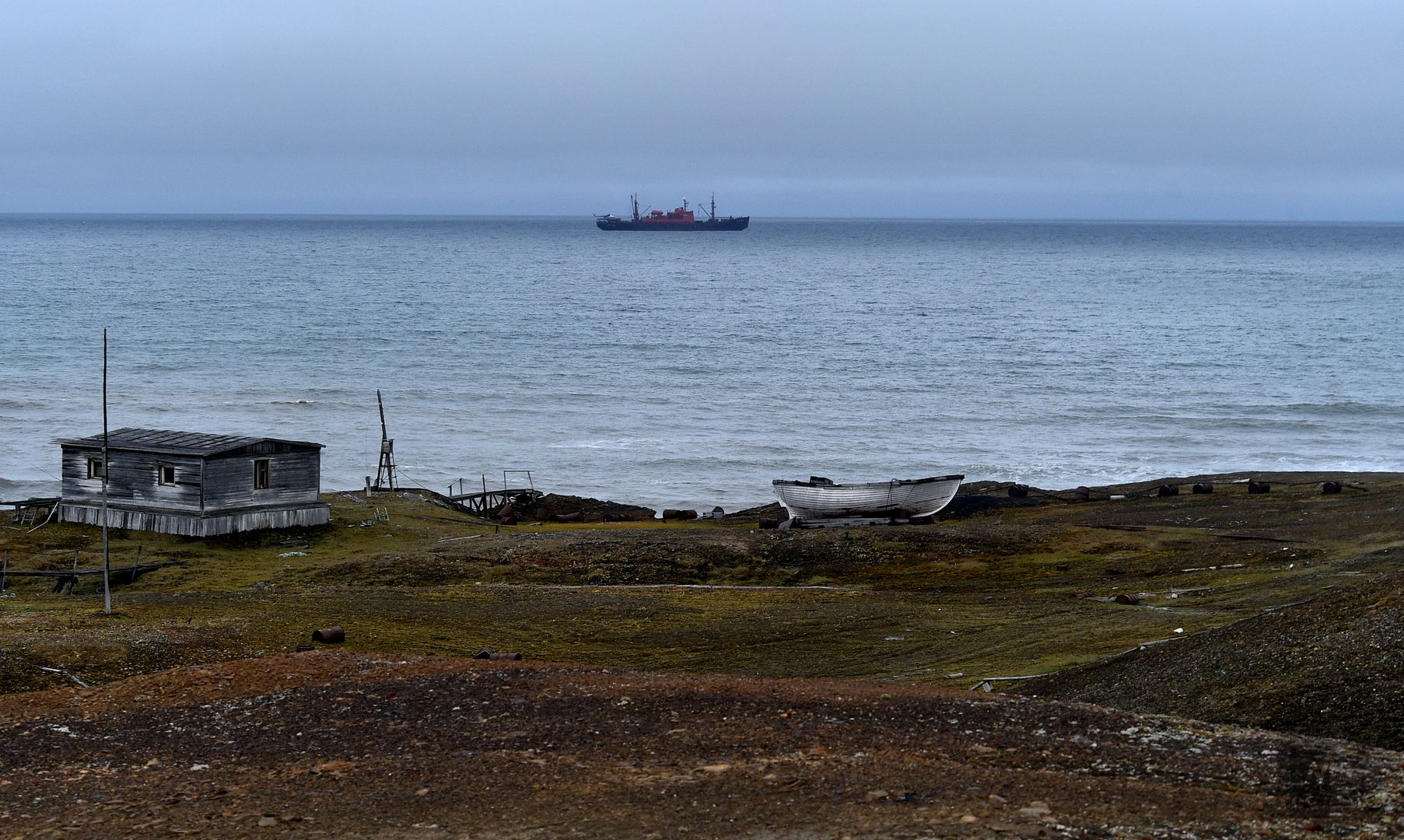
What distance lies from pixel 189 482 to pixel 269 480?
215 cm

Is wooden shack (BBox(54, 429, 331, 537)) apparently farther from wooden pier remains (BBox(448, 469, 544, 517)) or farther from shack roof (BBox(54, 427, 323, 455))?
wooden pier remains (BBox(448, 469, 544, 517))

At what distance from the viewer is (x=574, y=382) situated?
80375 mm

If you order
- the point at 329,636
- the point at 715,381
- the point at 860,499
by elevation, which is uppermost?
the point at 329,636

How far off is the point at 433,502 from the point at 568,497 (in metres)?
4.41

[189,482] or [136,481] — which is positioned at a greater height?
[189,482]

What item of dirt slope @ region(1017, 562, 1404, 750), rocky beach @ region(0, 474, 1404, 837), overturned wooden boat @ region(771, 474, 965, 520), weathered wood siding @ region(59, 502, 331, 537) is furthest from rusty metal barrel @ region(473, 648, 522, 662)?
overturned wooden boat @ region(771, 474, 965, 520)

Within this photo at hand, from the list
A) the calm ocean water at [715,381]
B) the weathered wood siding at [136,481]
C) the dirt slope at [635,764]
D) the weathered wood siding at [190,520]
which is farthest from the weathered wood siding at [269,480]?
the dirt slope at [635,764]

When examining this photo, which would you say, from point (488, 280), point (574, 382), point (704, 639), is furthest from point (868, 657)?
point (488, 280)

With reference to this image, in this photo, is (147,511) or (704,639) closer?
(704,639)

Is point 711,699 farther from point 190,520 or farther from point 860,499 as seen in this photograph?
point 860,499

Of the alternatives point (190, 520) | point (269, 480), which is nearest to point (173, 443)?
point (190, 520)

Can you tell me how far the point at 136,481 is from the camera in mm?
34812

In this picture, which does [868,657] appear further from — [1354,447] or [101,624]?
[1354,447]

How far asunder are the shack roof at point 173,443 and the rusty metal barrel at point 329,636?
1321cm
